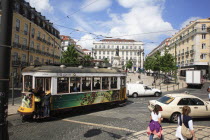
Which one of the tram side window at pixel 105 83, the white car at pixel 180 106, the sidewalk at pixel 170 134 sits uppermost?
the tram side window at pixel 105 83

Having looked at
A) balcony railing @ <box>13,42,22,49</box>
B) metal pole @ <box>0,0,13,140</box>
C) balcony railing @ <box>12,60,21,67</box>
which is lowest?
metal pole @ <box>0,0,13,140</box>

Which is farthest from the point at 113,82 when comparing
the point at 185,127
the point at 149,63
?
the point at 149,63

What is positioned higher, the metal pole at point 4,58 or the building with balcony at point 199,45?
the building with balcony at point 199,45

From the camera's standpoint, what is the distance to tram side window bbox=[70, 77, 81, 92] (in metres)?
9.27

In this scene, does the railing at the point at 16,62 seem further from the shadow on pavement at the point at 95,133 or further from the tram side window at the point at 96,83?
the shadow on pavement at the point at 95,133

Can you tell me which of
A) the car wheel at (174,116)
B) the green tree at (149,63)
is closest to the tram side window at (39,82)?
the car wheel at (174,116)

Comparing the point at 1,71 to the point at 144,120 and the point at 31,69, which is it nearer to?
the point at 31,69

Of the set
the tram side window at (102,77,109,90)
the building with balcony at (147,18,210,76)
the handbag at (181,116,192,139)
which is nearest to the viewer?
the handbag at (181,116,192,139)

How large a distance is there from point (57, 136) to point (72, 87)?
3.59 m

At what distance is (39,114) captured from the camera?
8078 millimetres

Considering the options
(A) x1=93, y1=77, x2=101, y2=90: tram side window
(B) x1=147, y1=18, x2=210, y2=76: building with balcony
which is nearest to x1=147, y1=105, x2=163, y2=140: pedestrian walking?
(A) x1=93, y1=77, x2=101, y2=90: tram side window

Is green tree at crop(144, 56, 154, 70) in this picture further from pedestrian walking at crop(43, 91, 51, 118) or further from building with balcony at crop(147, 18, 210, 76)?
pedestrian walking at crop(43, 91, 51, 118)

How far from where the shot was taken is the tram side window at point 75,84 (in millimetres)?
9266

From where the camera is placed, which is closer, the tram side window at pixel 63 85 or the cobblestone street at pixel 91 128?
the cobblestone street at pixel 91 128
